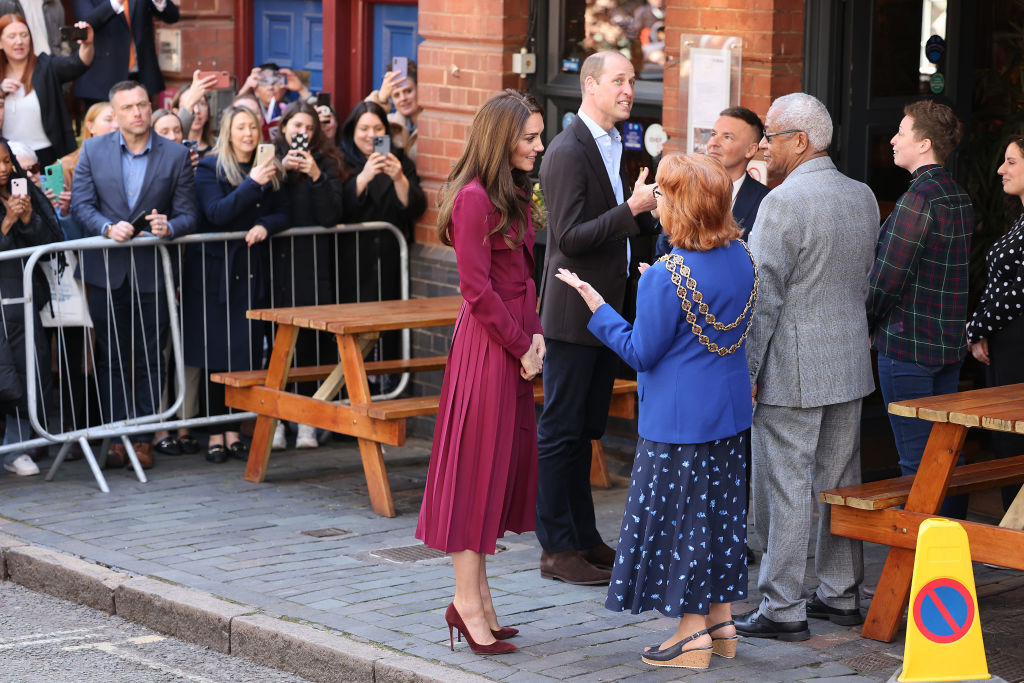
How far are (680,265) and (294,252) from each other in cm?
444

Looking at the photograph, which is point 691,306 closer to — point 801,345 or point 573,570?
point 801,345

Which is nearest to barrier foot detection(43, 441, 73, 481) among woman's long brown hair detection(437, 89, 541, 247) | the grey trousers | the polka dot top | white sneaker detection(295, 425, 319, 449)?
white sneaker detection(295, 425, 319, 449)

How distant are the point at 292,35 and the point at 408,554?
234 inches

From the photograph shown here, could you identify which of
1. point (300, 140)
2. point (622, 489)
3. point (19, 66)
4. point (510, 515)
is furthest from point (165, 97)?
point (510, 515)

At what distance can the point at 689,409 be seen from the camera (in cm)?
531

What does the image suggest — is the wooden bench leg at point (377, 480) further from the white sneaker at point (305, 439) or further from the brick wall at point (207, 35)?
the brick wall at point (207, 35)

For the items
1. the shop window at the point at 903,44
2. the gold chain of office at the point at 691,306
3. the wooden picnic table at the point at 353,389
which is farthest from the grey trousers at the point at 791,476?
the shop window at the point at 903,44

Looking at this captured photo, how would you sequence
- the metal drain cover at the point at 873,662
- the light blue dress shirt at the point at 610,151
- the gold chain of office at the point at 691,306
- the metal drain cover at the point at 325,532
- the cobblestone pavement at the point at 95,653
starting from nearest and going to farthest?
the gold chain of office at the point at 691,306 < the metal drain cover at the point at 873,662 < the cobblestone pavement at the point at 95,653 < the light blue dress shirt at the point at 610,151 < the metal drain cover at the point at 325,532

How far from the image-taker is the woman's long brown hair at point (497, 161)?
550 centimetres

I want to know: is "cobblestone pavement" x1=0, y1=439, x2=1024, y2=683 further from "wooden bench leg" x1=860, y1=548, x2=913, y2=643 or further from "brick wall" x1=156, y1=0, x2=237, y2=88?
"brick wall" x1=156, y1=0, x2=237, y2=88

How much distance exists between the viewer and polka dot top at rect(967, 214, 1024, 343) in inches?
262

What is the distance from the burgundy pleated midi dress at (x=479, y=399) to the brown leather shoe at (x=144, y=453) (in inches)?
138

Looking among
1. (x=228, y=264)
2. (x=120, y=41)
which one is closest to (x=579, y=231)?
(x=228, y=264)

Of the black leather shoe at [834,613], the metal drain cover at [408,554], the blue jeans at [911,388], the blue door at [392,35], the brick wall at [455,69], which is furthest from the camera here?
the blue door at [392,35]
